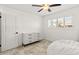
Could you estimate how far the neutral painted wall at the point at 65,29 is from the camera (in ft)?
3.33

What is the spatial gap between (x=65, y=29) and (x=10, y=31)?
2.59 ft

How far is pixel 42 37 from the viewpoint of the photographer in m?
1.22

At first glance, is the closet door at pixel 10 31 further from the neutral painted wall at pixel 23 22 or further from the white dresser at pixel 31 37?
the white dresser at pixel 31 37

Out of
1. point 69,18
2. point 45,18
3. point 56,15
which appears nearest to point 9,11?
point 45,18

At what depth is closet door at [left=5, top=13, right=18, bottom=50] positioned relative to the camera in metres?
A: 0.99

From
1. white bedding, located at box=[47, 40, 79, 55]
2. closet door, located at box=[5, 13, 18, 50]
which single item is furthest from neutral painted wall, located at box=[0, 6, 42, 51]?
white bedding, located at box=[47, 40, 79, 55]

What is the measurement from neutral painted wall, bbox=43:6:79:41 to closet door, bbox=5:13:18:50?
458 millimetres

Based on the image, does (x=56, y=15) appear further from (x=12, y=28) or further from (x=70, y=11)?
(x=12, y=28)

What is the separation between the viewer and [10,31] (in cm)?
104
